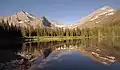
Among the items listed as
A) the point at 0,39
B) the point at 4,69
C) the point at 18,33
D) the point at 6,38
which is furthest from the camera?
the point at 18,33

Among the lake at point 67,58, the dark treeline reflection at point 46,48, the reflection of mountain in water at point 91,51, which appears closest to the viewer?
the lake at point 67,58

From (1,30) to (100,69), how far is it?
101 meters

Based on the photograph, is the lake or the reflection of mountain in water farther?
the reflection of mountain in water

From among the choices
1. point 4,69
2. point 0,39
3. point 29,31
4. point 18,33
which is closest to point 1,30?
point 0,39

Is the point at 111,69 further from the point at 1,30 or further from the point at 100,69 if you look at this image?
the point at 1,30

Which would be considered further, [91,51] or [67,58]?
[91,51]

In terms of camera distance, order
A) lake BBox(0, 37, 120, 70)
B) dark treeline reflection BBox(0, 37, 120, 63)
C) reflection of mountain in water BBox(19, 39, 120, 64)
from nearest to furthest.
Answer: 1. lake BBox(0, 37, 120, 70)
2. reflection of mountain in water BBox(19, 39, 120, 64)
3. dark treeline reflection BBox(0, 37, 120, 63)

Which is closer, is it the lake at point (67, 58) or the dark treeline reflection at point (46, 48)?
the lake at point (67, 58)

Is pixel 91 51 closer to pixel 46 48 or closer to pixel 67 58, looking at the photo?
pixel 46 48

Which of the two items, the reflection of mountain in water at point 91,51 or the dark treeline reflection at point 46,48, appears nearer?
the reflection of mountain in water at point 91,51

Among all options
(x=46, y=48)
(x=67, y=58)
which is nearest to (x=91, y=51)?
(x=46, y=48)

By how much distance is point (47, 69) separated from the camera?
30.1m

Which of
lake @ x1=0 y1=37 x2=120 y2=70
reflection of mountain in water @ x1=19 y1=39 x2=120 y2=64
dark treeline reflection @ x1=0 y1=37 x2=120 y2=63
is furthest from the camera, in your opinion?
dark treeline reflection @ x1=0 y1=37 x2=120 y2=63

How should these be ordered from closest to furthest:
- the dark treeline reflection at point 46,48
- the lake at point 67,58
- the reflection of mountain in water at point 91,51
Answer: the lake at point 67,58
the reflection of mountain in water at point 91,51
the dark treeline reflection at point 46,48
